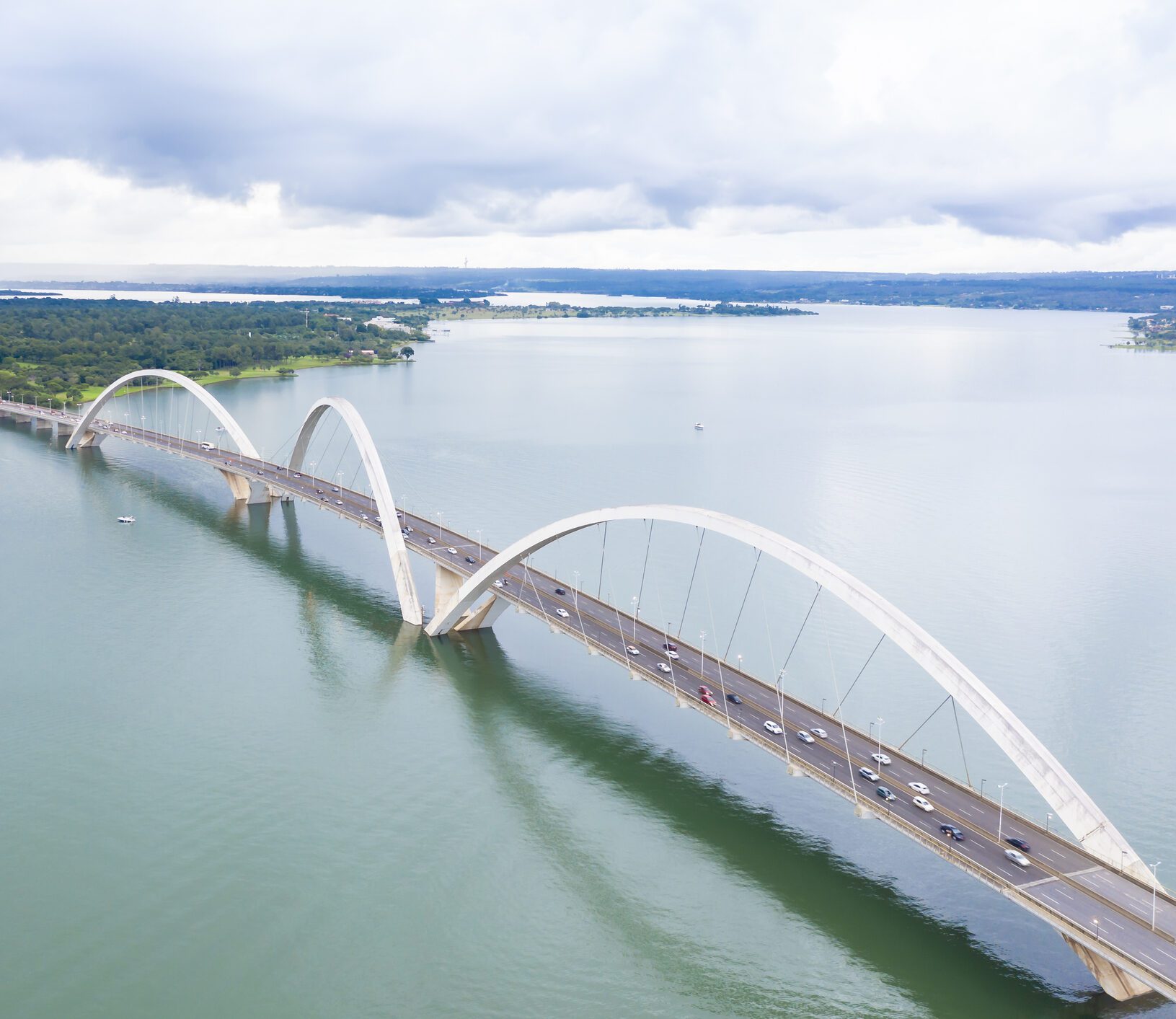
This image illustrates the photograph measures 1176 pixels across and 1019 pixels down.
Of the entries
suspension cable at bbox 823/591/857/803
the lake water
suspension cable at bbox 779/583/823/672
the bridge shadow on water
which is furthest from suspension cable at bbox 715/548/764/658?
the bridge shadow on water

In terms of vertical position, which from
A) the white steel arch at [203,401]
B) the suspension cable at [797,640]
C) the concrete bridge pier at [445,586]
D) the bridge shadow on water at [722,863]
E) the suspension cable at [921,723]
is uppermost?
the white steel arch at [203,401]

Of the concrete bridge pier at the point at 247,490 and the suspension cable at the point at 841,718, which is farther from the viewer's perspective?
the concrete bridge pier at the point at 247,490

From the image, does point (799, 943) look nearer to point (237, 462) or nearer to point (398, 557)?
point (398, 557)

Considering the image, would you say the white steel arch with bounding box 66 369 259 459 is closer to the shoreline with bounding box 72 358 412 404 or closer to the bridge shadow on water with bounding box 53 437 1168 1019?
the shoreline with bounding box 72 358 412 404

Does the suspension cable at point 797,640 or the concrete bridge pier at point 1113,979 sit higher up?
the suspension cable at point 797,640

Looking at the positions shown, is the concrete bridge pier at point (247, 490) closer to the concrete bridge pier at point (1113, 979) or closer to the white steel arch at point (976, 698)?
the white steel arch at point (976, 698)

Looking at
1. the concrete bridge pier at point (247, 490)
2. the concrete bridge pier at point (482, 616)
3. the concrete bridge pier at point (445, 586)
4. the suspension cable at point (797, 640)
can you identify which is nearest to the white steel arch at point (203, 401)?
the concrete bridge pier at point (247, 490)

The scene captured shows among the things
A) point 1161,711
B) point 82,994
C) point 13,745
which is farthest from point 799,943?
point 13,745
